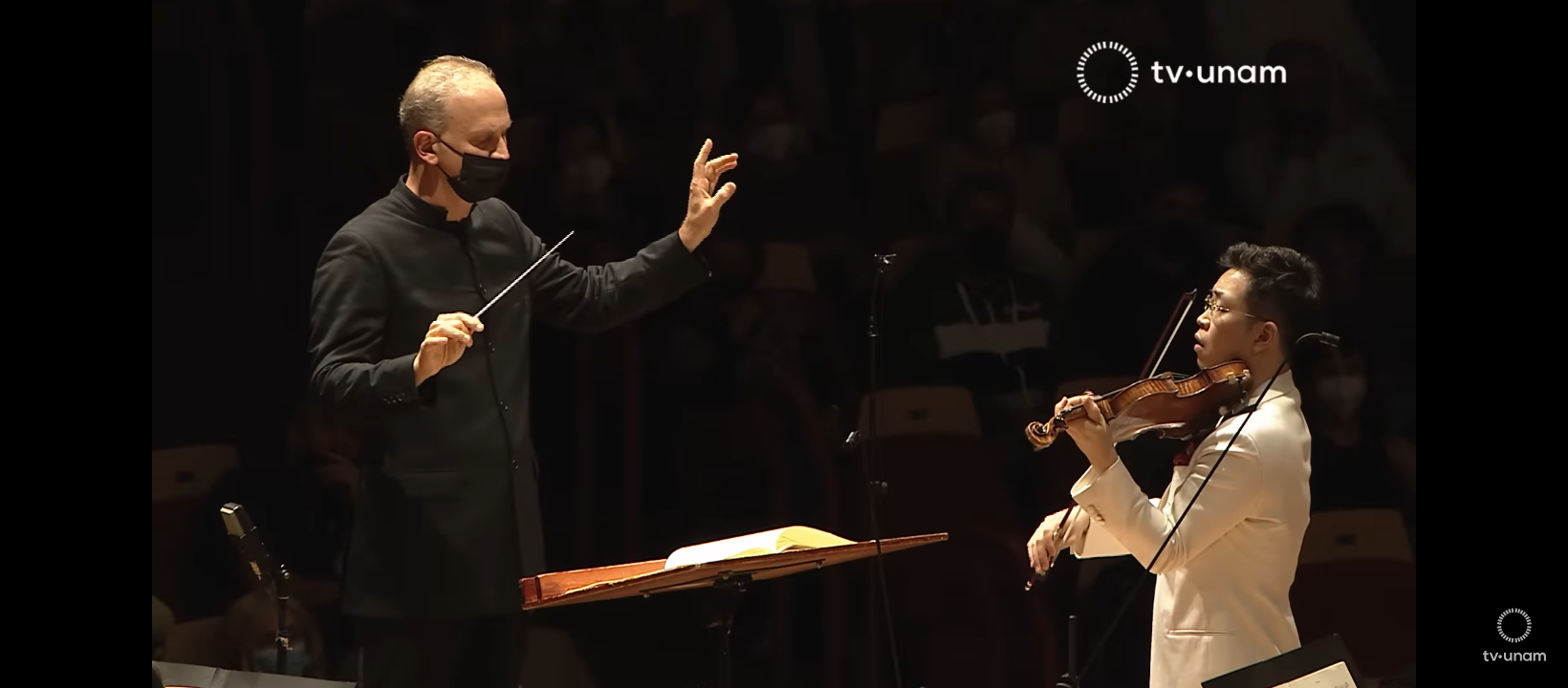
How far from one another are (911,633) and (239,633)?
173cm

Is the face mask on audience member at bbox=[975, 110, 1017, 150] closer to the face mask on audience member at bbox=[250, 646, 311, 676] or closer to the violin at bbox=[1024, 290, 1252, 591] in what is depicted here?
the violin at bbox=[1024, 290, 1252, 591]

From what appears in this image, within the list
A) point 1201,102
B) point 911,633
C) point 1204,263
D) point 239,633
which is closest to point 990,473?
point 911,633

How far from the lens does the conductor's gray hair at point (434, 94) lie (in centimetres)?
408

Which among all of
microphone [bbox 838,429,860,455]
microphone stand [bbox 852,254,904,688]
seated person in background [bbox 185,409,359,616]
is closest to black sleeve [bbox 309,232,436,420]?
seated person in background [bbox 185,409,359,616]

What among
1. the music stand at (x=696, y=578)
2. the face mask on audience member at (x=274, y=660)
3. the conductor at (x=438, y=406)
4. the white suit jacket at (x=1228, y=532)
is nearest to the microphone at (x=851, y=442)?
the music stand at (x=696, y=578)

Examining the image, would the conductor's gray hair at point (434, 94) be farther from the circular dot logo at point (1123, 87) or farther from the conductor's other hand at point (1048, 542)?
the conductor's other hand at point (1048, 542)

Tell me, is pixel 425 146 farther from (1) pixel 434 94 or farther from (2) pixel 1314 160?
(2) pixel 1314 160

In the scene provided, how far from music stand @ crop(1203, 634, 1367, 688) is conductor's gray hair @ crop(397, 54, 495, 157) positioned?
84.4 inches

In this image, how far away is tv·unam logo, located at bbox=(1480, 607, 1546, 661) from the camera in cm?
463

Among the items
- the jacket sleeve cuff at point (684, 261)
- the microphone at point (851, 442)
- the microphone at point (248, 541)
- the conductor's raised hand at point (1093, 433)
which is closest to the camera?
the conductor's raised hand at point (1093, 433)

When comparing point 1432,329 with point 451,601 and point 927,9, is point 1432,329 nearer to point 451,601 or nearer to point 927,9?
point 927,9

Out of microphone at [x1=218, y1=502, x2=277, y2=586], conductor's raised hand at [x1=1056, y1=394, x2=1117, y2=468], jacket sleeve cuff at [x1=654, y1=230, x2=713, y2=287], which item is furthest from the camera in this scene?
jacket sleeve cuff at [x1=654, y1=230, x2=713, y2=287]

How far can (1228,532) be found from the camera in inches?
150

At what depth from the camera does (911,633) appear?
4551 millimetres
